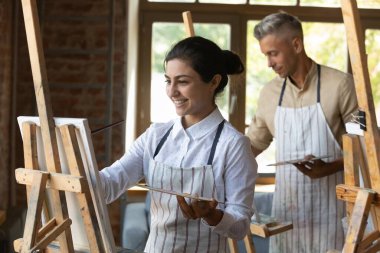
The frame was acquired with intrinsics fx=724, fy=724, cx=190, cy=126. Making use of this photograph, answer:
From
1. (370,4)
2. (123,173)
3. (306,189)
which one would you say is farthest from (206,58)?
(370,4)

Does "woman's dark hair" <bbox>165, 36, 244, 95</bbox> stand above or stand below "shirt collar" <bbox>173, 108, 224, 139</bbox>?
above

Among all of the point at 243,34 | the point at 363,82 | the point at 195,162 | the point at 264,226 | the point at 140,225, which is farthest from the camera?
the point at 243,34

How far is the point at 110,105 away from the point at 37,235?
9.40ft

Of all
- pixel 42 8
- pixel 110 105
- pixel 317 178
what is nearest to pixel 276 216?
pixel 317 178

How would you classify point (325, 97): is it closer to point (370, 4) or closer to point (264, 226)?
point (264, 226)

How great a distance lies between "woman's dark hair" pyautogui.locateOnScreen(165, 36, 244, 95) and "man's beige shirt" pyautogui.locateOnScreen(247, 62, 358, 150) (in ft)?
2.26

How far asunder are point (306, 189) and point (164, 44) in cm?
261

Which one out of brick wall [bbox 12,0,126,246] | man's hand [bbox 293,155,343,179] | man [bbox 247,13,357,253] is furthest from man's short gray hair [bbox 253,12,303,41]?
brick wall [bbox 12,0,126,246]

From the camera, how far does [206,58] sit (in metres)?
2.14

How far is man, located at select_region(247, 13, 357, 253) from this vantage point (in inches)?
110

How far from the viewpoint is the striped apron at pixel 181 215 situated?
82.7 inches

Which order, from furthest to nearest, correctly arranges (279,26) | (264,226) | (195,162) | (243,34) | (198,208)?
(243,34) → (279,26) → (264,226) → (195,162) → (198,208)

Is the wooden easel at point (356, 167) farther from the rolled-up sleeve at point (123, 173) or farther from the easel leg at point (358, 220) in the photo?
the rolled-up sleeve at point (123, 173)

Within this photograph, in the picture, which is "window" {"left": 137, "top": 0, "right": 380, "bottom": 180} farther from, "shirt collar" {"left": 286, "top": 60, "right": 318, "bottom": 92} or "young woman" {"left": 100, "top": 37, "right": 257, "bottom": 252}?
"young woman" {"left": 100, "top": 37, "right": 257, "bottom": 252}
